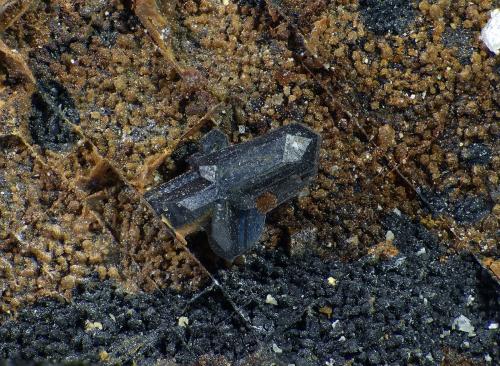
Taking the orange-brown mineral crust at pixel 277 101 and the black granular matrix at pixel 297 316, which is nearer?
the black granular matrix at pixel 297 316

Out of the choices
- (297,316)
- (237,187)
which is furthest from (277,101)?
(297,316)

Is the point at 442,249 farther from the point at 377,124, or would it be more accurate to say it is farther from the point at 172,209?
the point at 172,209

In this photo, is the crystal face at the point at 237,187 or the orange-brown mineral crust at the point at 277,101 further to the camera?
the orange-brown mineral crust at the point at 277,101

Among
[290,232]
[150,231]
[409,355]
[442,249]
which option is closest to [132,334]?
[150,231]

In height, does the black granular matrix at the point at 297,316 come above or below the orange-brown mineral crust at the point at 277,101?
below

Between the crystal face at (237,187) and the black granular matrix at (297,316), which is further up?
the crystal face at (237,187)
